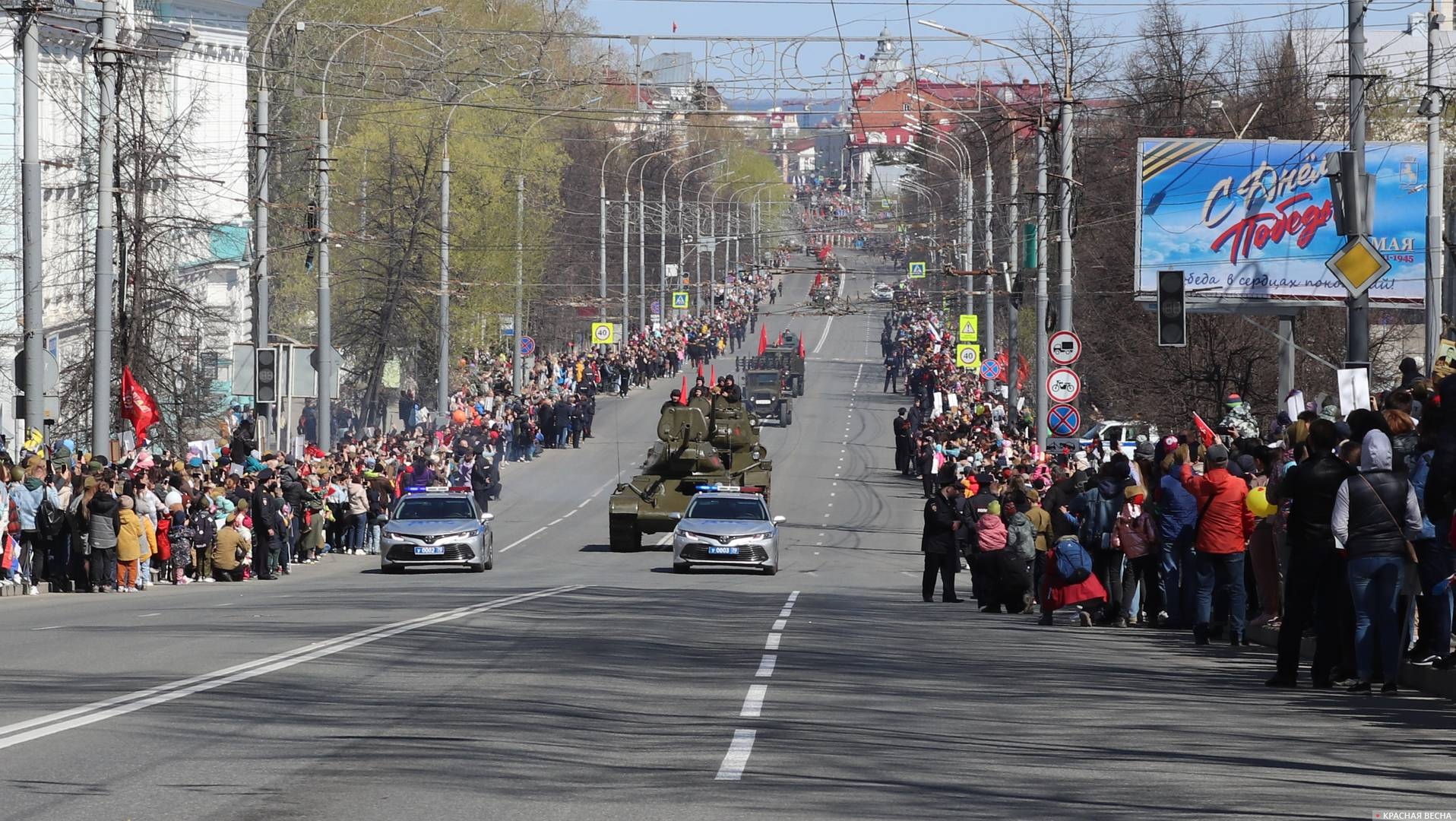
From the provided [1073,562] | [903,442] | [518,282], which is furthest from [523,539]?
[518,282]

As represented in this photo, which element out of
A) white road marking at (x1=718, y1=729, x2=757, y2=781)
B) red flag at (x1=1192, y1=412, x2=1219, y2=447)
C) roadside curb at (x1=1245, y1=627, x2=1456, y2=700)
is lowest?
roadside curb at (x1=1245, y1=627, x2=1456, y2=700)

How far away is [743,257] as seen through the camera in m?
165

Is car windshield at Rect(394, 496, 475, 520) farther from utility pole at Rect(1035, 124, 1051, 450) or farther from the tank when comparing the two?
utility pole at Rect(1035, 124, 1051, 450)

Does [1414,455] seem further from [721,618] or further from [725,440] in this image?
[725,440]

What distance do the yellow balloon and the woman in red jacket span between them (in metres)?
0.07

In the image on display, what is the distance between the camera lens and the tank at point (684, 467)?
137 feet

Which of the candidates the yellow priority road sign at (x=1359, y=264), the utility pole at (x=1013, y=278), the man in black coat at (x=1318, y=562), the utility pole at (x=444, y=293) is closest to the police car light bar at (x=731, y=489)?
the utility pole at (x=1013, y=278)

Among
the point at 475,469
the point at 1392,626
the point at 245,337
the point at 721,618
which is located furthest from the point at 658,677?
the point at 245,337

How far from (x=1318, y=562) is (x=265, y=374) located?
27.6 m

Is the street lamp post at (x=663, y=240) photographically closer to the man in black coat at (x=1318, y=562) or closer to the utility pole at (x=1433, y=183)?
the utility pole at (x=1433, y=183)

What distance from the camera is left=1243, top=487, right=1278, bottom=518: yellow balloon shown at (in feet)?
60.8

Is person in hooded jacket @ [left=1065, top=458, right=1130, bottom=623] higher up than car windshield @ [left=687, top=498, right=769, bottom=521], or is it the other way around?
person in hooded jacket @ [left=1065, top=458, right=1130, bottom=623]

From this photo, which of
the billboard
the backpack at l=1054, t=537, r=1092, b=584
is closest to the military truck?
the billboard

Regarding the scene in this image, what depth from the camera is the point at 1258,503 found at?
18.7 m
